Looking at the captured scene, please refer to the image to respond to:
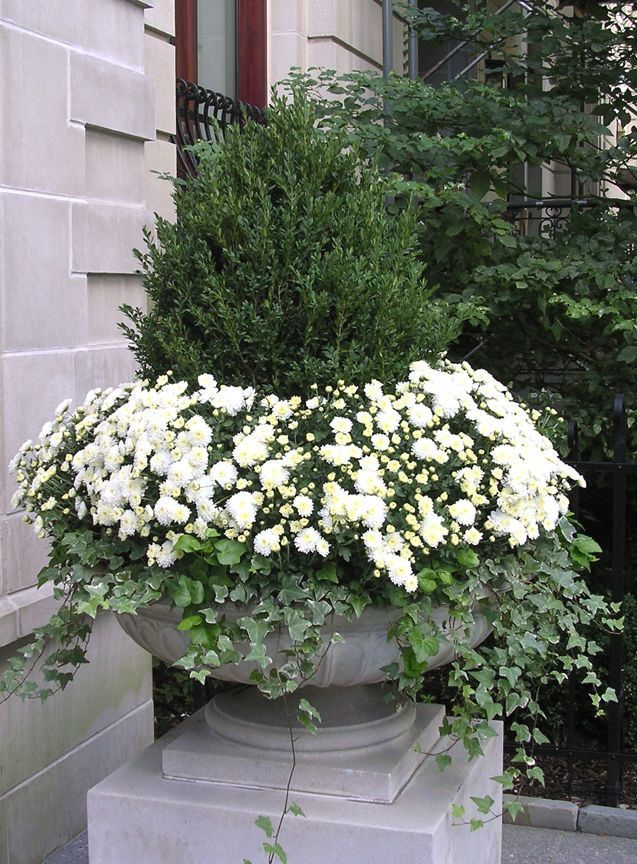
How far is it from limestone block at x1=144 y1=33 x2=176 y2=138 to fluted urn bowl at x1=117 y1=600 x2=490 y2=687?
337cm

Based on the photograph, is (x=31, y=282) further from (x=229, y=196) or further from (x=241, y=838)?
(x=241, y=838)

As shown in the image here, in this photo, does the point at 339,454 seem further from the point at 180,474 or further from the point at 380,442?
the point at 180,474

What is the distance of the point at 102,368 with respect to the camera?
4512 millimetres

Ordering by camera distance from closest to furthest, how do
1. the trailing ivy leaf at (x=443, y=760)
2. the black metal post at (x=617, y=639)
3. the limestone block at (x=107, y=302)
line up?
the trailing ivy leaf at (x=443, y=760) → the limestone block at (x=107, y=302) → the black metal post at (x=617, y=639)

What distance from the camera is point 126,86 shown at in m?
4.58

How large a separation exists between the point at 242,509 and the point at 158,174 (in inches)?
123

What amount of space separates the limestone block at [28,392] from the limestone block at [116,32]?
4.22 feet

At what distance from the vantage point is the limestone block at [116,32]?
4.36m

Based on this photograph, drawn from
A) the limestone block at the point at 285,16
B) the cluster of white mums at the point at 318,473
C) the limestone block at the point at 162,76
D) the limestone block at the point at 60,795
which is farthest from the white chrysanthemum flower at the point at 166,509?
the limestone block at the point at 285,16

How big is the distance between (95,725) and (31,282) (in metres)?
1.85

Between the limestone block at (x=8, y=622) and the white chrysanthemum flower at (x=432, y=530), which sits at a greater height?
the white chrysanthemum flower at (x=432, y=530)

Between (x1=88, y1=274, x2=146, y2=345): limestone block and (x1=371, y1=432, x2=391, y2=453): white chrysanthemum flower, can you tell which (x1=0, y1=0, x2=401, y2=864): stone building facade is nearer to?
(x1=88, y1=274, x2=146, y2=345): limestone block

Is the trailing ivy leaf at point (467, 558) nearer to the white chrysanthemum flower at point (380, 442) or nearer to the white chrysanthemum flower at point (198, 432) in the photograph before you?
the white chrysanthemum flower at point (380, 442)

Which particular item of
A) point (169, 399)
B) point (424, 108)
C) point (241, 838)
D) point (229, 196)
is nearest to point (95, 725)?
point (241, 838)
